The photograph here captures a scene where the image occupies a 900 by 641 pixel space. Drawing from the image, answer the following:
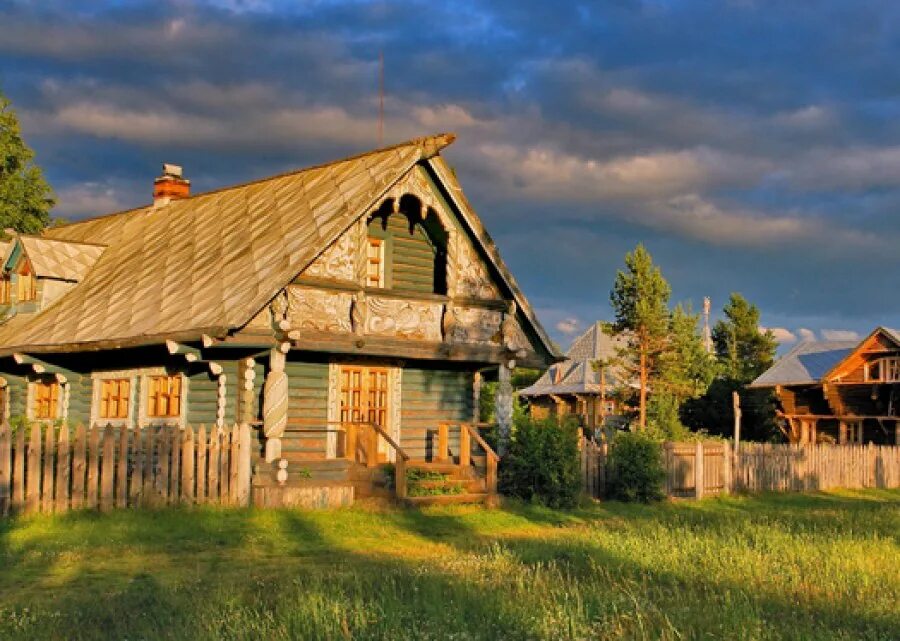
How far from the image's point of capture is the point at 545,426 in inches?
816

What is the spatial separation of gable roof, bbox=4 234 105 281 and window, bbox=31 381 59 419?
8.49 ft

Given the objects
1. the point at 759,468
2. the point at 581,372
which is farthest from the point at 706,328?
A: the point at 759,468

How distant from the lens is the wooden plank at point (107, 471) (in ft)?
51.0

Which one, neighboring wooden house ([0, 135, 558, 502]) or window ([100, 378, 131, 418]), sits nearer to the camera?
neighboring wooden house ([0, 135, 558, 502])

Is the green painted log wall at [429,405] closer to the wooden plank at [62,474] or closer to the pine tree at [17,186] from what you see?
the wooden plank at [62,474]

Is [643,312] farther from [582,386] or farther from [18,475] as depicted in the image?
[18,475]

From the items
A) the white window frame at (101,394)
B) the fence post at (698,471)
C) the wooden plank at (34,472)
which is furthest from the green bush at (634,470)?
the wooden plank at (34,472)

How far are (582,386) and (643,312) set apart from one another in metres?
13.1

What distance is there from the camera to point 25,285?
2436cm

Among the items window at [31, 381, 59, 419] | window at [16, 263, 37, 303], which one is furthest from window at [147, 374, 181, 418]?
window at [16, 263, 37, 303]

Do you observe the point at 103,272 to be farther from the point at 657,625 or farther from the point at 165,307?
the point at 657,625

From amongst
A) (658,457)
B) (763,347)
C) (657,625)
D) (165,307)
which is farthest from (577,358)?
(657,625)

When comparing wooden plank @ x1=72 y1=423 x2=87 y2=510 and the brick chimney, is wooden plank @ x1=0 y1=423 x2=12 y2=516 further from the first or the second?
the brick chimney

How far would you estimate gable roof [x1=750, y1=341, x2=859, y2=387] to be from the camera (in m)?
45.0
